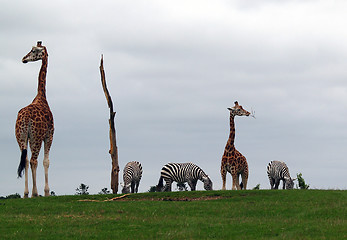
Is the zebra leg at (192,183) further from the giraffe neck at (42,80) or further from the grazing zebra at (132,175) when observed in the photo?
the giraffe neck at (42,80)

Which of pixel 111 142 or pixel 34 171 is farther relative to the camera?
pixel 111 142

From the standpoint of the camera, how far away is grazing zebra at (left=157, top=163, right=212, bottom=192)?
3847 centimetres

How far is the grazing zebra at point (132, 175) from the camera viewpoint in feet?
135

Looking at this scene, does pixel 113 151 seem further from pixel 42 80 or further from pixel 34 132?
pixel 34 132

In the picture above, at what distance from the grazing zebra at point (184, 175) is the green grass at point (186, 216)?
753 cm

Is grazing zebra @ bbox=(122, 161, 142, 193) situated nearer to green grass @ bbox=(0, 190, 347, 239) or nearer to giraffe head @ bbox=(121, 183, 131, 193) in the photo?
giraffe head @ bbox=(121, 183, 131, 193)

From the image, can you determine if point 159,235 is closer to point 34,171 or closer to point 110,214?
point 110,214

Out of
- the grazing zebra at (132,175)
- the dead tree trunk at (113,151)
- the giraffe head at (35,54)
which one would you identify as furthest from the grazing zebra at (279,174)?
the giraffe head at (35,54)

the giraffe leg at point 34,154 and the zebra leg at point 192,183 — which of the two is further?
the zebra leg at point 192,183

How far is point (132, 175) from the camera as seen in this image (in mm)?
41281

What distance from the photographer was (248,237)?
1891 cm

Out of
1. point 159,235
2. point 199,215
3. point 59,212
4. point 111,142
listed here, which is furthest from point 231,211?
point 111,142

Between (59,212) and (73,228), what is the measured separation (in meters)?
4.76

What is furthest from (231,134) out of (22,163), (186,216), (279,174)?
(22,163)
